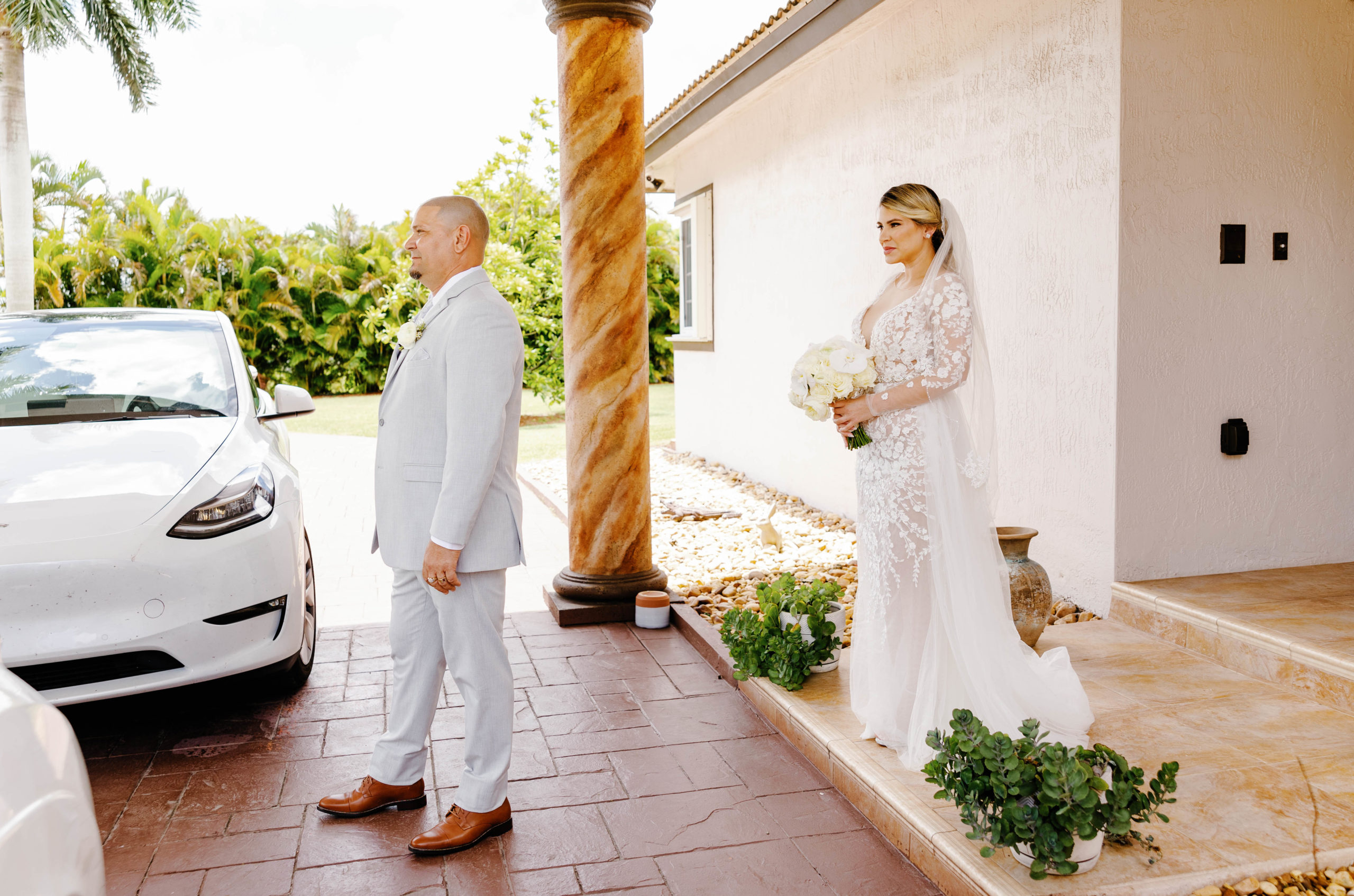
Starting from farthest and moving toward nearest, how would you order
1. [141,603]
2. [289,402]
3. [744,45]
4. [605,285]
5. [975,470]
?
[744,45] → [605,285] → [289,402] → [141,603] → [975,470]

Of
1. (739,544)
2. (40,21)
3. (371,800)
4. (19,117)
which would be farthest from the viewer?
(19,117)

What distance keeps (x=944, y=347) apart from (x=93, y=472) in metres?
3.09

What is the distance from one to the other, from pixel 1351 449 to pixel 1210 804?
3.04 metres

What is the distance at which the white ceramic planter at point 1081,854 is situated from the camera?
2629mm

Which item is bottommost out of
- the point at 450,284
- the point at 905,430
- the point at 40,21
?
the point at 905,430

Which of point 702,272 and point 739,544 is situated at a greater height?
point 702,272

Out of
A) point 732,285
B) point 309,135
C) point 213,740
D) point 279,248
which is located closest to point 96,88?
point 309,135

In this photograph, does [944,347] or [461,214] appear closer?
[461,214]

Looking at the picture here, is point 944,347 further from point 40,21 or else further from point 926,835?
point 40,21

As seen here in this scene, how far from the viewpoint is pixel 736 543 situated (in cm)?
789

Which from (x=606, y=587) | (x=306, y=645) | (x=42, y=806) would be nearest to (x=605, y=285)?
(x=606, y=587)

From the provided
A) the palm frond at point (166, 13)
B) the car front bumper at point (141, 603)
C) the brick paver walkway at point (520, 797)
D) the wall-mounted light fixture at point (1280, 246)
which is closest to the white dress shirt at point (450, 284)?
the brick paver walkway at point (520, 797)

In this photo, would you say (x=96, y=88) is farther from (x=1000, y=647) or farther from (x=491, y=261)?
(x=1000, y=647)

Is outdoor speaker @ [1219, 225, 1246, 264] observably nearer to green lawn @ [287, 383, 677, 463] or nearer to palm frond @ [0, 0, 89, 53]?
green lawn @ [287, 383, 677, 463]
